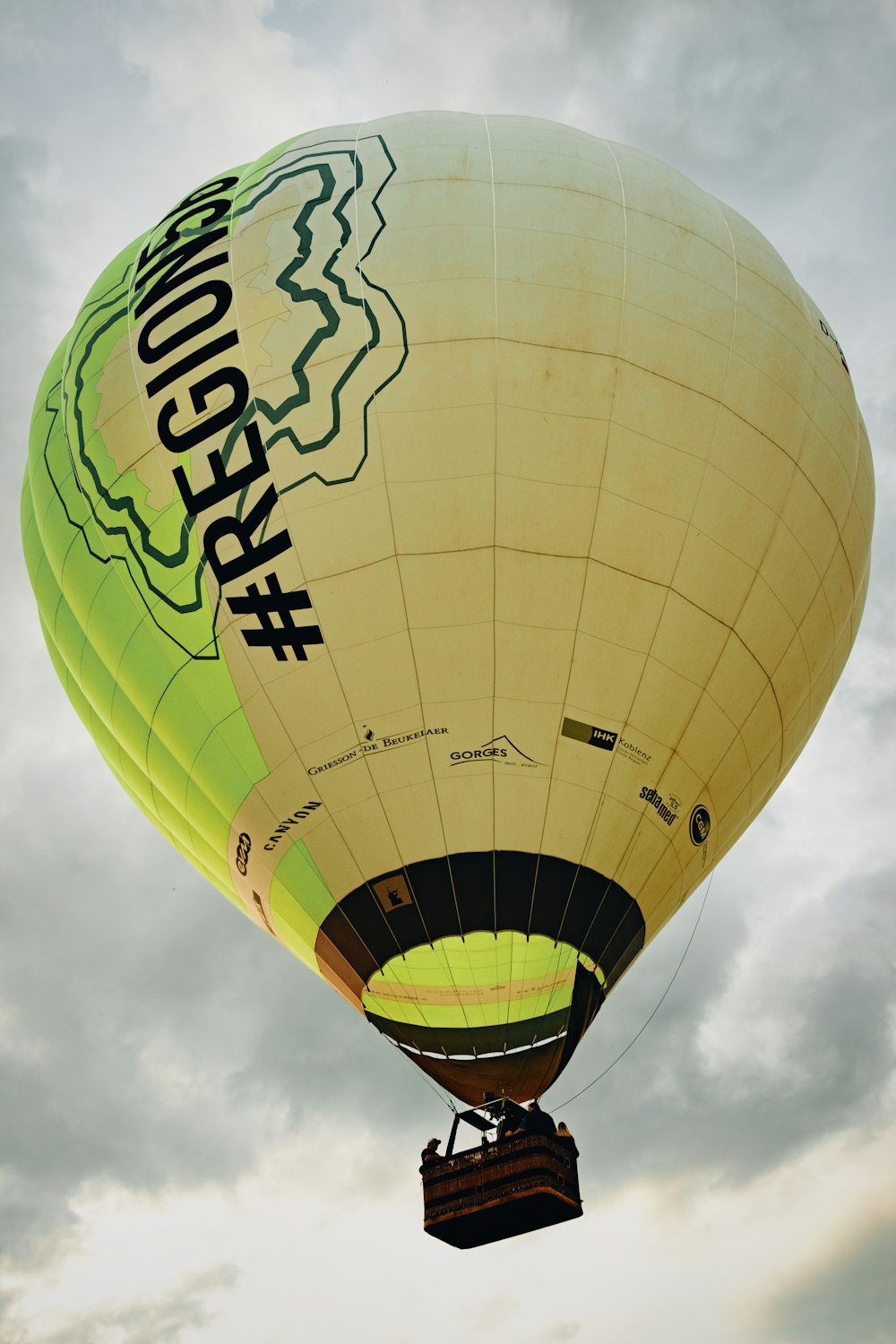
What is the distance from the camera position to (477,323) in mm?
10289

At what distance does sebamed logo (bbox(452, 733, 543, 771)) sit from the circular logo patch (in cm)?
178

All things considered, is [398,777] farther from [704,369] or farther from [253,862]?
[704,369]

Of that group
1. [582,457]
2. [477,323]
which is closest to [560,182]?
[477,323]

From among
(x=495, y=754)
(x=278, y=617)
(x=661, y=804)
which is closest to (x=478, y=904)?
(x=495, y=754)

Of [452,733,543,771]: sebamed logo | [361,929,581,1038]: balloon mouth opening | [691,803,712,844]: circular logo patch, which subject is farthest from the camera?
[691,803,712,844]: circular logo patch

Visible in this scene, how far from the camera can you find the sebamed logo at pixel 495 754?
9.99m

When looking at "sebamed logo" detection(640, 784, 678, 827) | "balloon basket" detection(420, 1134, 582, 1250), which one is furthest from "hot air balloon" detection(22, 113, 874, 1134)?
"balloon basket" detection(420, 1134, 582, 1250)

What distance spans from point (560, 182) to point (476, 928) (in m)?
6.36

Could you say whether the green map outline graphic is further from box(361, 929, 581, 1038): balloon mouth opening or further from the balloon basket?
the balloon basket

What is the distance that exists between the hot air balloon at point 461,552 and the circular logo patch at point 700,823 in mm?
29

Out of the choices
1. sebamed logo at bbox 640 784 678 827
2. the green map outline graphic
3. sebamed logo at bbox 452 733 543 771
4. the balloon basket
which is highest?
the green map outline graphic

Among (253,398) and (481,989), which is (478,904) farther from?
(253,398)

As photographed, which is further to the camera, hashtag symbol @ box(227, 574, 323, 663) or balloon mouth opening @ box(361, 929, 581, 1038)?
balloon mouth opening @ box(361, 929, 581, 1038)

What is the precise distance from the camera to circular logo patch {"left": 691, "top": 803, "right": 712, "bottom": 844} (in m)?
10.9
